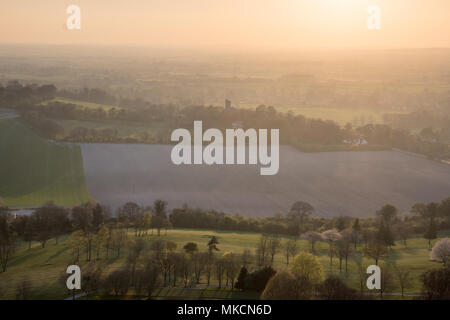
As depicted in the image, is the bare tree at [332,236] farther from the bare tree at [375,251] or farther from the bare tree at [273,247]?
the bare tree at [273,247]

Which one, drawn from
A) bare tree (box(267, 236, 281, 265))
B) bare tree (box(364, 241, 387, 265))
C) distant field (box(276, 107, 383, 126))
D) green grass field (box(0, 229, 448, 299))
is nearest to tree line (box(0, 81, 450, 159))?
distant field (box(276, 107, 383, 126))

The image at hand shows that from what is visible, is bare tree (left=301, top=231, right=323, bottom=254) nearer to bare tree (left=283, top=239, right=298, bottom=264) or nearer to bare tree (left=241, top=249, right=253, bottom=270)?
bare tree (left=283, top=239, right=298, bottom=264)

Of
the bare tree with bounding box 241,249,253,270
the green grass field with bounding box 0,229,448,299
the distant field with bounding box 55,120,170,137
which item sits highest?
the distant field with bounding box 55,120,170,137

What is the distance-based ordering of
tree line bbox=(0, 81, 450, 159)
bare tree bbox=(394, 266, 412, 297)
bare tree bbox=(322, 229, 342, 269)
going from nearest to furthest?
bare tree bbox=(394, 266, 412, 297) → bare tree bbox=(322, 229, 342, 269) → tree line bbox=(0, 81, 450, 159)

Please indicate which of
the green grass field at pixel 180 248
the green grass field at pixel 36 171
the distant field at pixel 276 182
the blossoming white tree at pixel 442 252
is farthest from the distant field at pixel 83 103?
the blossoming white tree at pixel 442 252
